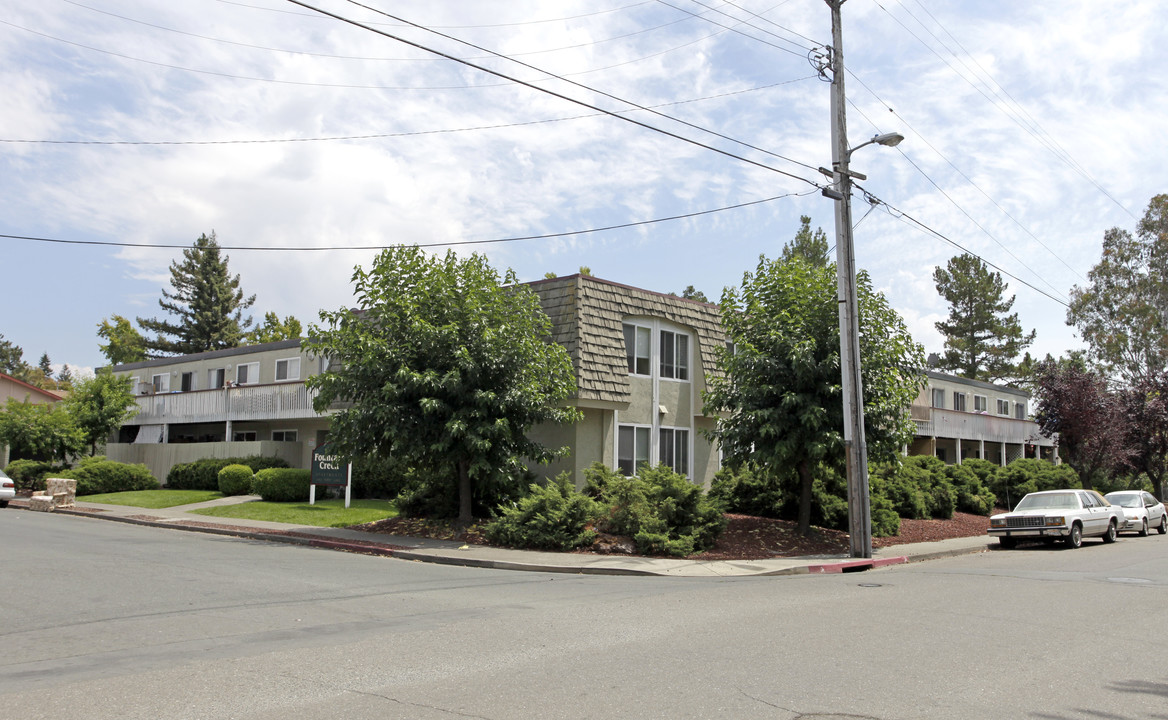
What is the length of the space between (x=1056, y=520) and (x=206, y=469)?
26264 millimetres

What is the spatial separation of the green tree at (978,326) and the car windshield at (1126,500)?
38.3m

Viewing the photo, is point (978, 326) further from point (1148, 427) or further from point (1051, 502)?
point (1051, 502)

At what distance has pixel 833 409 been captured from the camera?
1883 centimetres

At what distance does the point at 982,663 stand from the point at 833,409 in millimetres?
11630

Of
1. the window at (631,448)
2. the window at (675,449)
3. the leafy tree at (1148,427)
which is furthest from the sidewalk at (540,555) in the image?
the leafy tree at (1148,427)

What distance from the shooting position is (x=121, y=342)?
207ft

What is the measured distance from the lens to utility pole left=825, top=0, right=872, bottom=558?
17469 mm

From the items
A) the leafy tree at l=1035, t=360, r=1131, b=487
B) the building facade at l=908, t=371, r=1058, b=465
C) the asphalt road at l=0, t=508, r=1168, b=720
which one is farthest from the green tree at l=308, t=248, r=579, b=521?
the building facade at l=908, t=371, r=1058, b=465

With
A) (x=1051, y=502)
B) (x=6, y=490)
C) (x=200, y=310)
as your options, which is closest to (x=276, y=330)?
(x=200, y=310)

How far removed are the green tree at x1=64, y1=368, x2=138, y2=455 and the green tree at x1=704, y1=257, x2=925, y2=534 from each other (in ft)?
84.9

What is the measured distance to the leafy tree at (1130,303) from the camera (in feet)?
163

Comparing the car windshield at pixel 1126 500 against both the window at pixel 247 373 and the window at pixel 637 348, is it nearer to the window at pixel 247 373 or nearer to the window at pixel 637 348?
the window at pixel 637 348

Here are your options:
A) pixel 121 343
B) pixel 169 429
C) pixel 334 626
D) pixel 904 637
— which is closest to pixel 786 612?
pixel 904 637

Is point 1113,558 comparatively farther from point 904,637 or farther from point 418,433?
point 418,433
